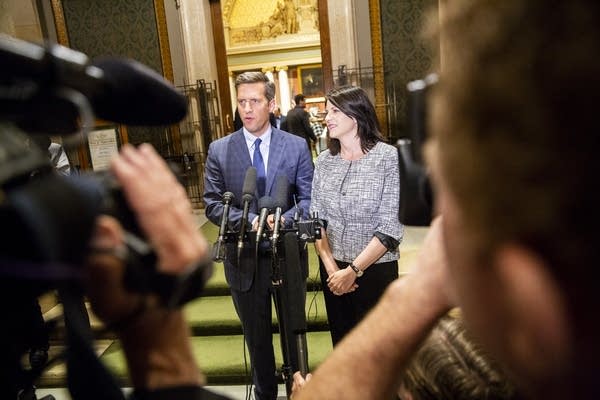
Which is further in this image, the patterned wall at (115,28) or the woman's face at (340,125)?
the patterned wall at (115,28)

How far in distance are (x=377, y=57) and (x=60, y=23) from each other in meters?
4.57

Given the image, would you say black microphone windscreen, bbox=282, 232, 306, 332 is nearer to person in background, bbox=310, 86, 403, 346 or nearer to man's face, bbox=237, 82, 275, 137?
person in background, bbox=310, 86, 403, 346

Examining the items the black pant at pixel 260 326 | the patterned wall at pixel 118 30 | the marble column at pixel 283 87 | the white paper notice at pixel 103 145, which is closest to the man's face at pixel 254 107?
the black pant at pixel 260 326

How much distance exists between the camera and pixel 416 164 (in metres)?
0.60

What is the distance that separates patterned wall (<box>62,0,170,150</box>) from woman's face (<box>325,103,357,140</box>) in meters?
4.60

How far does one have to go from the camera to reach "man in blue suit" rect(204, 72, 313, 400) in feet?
9.21

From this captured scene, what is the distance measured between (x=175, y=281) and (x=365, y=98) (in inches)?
97.3

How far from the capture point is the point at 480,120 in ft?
1.19

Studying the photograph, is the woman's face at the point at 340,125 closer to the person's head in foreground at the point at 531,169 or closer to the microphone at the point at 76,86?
the microphone at the point at 76,86

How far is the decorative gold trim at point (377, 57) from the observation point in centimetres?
618

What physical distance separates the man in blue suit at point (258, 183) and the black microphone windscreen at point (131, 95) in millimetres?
2205

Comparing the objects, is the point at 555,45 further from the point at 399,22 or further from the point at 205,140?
the point at 205,140

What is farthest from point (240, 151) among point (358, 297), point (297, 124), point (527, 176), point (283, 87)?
point (283, 87)

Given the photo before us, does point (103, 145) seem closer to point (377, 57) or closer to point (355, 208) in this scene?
point (377, 57)
